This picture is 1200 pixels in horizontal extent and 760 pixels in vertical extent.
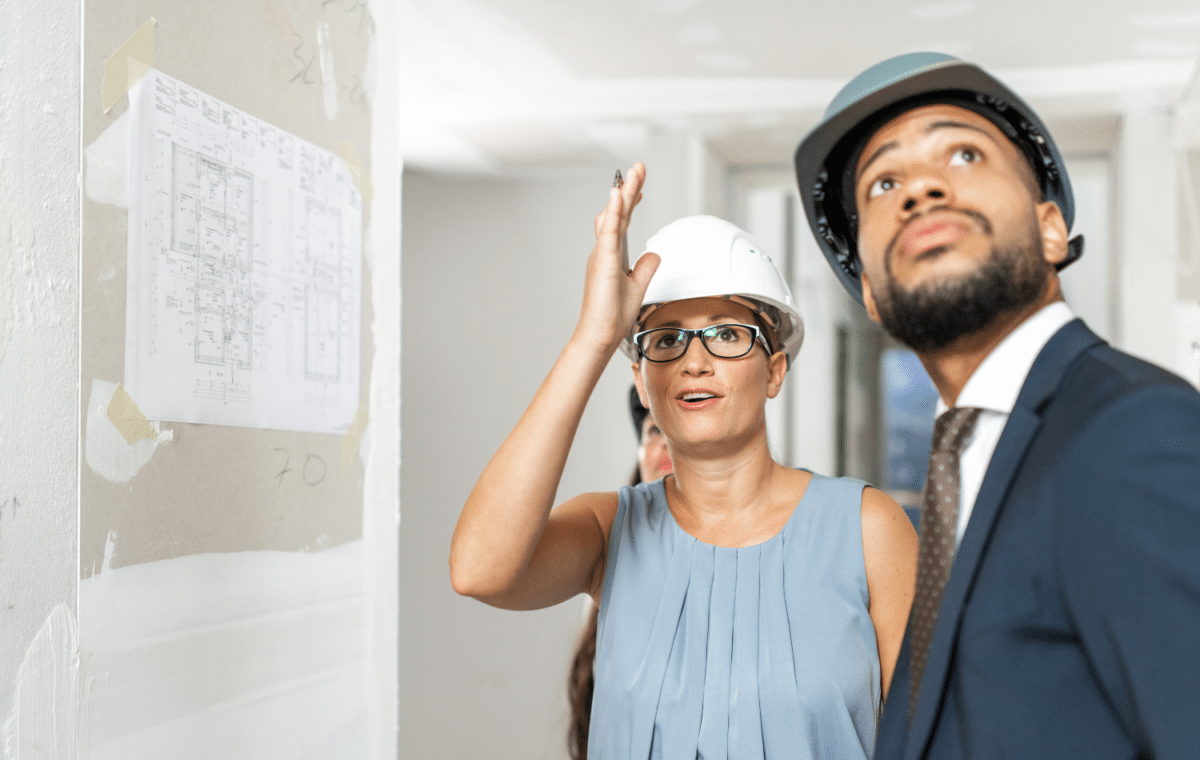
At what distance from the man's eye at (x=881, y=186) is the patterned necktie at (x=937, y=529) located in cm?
25

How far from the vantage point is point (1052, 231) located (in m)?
1.03

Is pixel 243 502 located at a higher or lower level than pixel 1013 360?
lower

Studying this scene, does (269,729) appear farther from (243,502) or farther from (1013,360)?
(1013,360)

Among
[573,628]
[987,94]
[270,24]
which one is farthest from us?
[573,628]

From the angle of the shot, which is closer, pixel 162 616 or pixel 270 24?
pixel 162 616

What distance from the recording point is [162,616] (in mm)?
1400

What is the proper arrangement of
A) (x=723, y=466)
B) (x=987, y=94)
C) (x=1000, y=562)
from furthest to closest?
(x=723, y=466)
(x=987, y=94)
(x=1000, y=562)

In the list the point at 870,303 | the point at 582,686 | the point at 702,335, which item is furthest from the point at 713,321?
the point at 582,686

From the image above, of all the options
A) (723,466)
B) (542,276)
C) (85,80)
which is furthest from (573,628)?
(85,80)

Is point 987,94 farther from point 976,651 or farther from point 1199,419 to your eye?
point 976,651

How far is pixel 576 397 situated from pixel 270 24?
885 millimetres

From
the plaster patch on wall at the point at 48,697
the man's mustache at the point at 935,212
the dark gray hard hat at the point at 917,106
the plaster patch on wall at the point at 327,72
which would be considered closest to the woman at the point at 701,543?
the dark gray hard hat at the point at 917,106

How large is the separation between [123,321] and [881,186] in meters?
0.99

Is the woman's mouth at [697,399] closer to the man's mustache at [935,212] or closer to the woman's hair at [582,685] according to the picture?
the man's mustache at [935,212]
